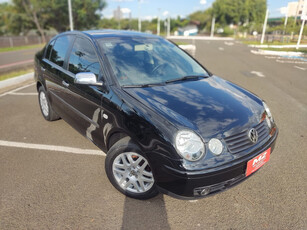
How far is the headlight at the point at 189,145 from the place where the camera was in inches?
78.2

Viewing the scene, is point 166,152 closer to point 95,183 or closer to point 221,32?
point 95,183

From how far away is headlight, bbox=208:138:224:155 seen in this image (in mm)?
2039

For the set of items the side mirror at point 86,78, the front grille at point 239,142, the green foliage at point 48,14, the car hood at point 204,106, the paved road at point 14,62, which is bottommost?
the paved road at point 14,62

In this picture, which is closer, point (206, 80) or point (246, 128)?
point (246, 128)

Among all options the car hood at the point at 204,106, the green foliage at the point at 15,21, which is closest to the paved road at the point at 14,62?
the car hood at the point at 204,106

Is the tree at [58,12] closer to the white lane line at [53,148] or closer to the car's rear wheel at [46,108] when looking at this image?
the car's rear wheel at [46,108]

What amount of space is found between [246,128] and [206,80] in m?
1.05

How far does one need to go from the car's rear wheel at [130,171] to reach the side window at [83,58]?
95cm

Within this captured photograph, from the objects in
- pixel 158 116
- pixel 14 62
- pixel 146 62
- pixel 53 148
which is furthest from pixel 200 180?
pixel 14 62

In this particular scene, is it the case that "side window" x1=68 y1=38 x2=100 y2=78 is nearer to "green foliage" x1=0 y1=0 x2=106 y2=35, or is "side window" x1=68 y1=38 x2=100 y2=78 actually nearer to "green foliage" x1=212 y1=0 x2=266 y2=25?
"green foliage" x1=0 y1=0 x2=106 y2=35

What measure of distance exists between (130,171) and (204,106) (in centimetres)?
100

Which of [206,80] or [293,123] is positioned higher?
[206,80]

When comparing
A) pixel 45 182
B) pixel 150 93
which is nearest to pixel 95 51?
pixel 150 93

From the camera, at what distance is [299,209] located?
2.33 m
